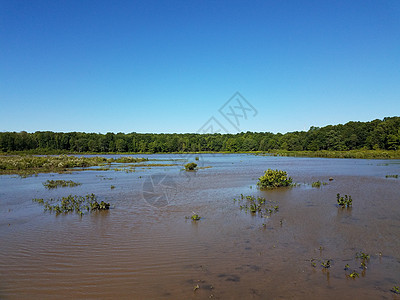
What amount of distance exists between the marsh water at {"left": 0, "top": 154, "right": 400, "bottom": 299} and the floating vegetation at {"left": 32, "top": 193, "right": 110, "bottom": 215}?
1.82 feet

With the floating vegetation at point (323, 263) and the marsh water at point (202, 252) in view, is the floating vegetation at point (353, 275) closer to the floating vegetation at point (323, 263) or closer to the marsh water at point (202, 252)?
the marsh water at point (202, 252)

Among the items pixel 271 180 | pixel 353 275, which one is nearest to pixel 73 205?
pixel 271 180

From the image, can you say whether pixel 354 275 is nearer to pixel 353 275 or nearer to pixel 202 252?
pixel 353 275

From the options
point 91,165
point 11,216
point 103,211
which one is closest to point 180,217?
point 103,211

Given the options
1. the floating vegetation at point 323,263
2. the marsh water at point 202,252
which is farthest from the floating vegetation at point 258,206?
the floating vegetation at point 323,263

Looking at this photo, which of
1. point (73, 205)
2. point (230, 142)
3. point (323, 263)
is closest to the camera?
point (323, 263)

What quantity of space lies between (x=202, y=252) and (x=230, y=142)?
138 metres

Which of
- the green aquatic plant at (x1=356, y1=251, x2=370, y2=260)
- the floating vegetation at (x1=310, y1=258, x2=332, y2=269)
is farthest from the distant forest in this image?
the floating vegetation at (x1=310, y1=258, x2=332, y2=269)

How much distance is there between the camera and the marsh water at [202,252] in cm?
638

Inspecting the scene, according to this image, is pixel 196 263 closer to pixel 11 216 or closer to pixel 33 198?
pixel 11 216

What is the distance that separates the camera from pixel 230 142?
145250 mm

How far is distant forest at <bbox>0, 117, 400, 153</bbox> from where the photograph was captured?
3627 inches

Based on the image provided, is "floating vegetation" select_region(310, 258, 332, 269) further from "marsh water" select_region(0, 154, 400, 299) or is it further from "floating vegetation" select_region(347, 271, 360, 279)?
"floating vegetation" select_region(347, 271, 360, 279)

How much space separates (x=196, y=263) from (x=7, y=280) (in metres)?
4.77
